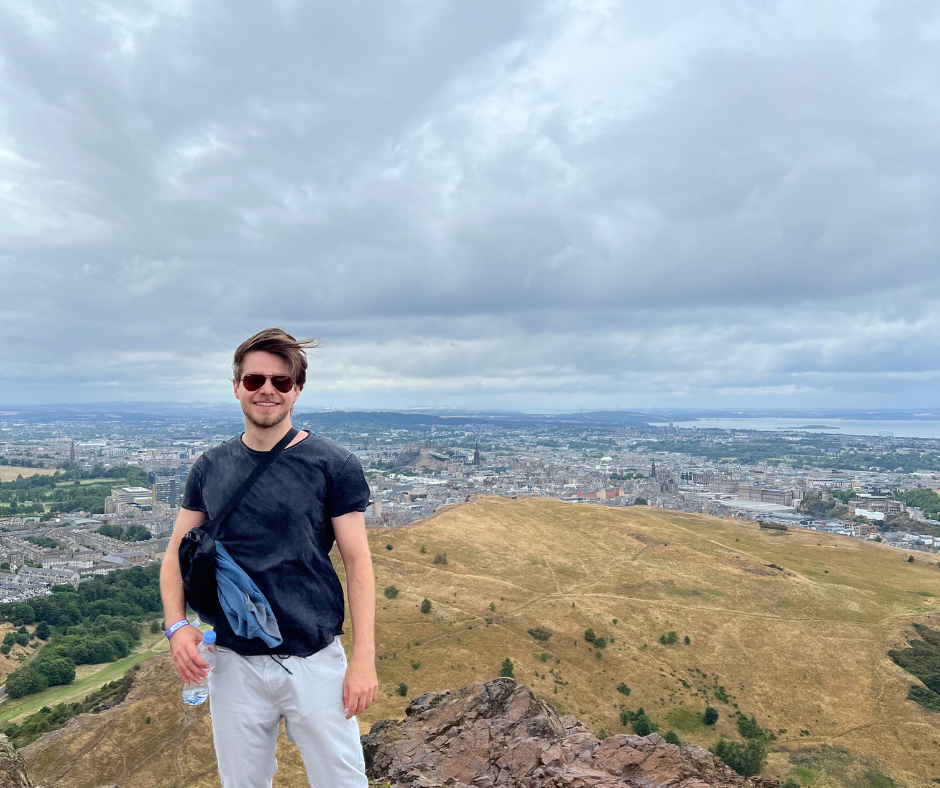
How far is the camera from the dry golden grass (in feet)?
86.0

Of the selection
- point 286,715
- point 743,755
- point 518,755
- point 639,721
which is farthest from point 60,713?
point 286,715

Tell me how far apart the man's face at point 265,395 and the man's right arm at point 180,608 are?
0.75 meters

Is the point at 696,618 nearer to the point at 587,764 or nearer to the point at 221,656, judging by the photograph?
the point at 587,764

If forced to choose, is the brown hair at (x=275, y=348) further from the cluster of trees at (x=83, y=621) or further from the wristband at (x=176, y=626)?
the cluster of trees at (x=83, y=621)

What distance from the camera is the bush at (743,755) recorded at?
70.9 ft

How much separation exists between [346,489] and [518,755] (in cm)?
731

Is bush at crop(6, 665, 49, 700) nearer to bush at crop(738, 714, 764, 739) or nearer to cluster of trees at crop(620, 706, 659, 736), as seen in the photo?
cluster of trees at crop(620, 706, 659, 736)

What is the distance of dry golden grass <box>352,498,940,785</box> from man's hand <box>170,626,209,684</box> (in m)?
19.6

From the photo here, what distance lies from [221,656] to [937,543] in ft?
309

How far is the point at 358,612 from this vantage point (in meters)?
3.80

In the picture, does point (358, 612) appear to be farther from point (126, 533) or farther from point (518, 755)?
point (126, 533)

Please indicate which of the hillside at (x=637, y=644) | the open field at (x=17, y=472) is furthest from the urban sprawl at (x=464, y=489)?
the hillside at (x=637, y=644)

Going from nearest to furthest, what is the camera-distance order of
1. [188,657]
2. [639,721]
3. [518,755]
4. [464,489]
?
1. [188,657]
2. [518,755]
3. [639,721]
4. [464,489]

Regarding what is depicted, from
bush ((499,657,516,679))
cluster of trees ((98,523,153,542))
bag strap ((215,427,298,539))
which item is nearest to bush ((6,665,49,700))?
bush ((499,657,516,679))
